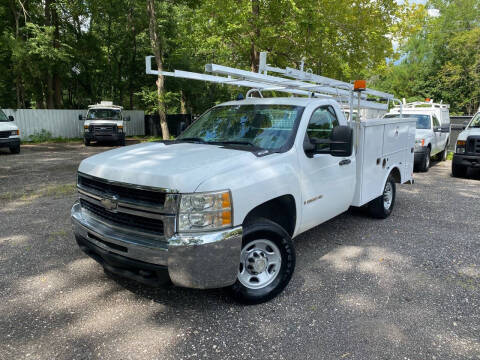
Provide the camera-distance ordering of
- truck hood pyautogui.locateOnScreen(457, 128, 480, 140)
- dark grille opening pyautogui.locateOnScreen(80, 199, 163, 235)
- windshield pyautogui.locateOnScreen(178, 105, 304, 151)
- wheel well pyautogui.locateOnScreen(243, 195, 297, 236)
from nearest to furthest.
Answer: dark grille opening pyautogui.locateOnScreen(80, 199, 163, 235) < wheel well pyautogui.locateOnScreen(243, 195, 297, 236) < windshield pyautogui.locateOnScreen(178, 105, 304, 151) < truck hood pyautogui.locateOnScreen(457, 128, 480, 140)

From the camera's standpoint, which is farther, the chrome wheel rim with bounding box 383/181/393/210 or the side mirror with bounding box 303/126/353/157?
the chrome wheel rim with bounding box 383/181/393/210

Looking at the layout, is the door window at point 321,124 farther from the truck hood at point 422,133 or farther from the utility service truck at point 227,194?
the truck hood at point 422,133

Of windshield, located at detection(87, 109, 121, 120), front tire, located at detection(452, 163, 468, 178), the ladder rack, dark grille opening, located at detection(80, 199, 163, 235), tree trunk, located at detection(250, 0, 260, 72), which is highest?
tree trunk, located at detection(250, 0, 260, 72)

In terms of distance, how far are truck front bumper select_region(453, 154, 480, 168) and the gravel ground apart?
5.05 m

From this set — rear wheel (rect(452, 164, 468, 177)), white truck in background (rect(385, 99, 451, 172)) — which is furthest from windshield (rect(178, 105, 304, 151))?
rear wheel (rect(452, 164, 468, 177))

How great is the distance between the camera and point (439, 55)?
41719 millimetres

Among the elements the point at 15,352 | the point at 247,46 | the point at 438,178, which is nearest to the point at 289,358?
the point at 15,352

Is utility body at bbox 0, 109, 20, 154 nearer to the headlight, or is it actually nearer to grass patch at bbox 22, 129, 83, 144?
grass patch at bbox 22, 129, 83, 144

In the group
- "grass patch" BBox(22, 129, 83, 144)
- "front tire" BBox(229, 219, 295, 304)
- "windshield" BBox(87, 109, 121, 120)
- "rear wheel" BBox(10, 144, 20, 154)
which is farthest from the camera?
"grass patch" BBox(22, 129, 83, 144)

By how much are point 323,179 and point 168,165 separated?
1.86m

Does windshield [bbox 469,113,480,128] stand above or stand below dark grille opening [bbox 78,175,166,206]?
above

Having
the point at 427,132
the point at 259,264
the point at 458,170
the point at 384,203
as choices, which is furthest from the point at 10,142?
the point at 458,170

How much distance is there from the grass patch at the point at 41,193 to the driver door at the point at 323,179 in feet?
19.1

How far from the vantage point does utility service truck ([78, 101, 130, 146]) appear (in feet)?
61.2
